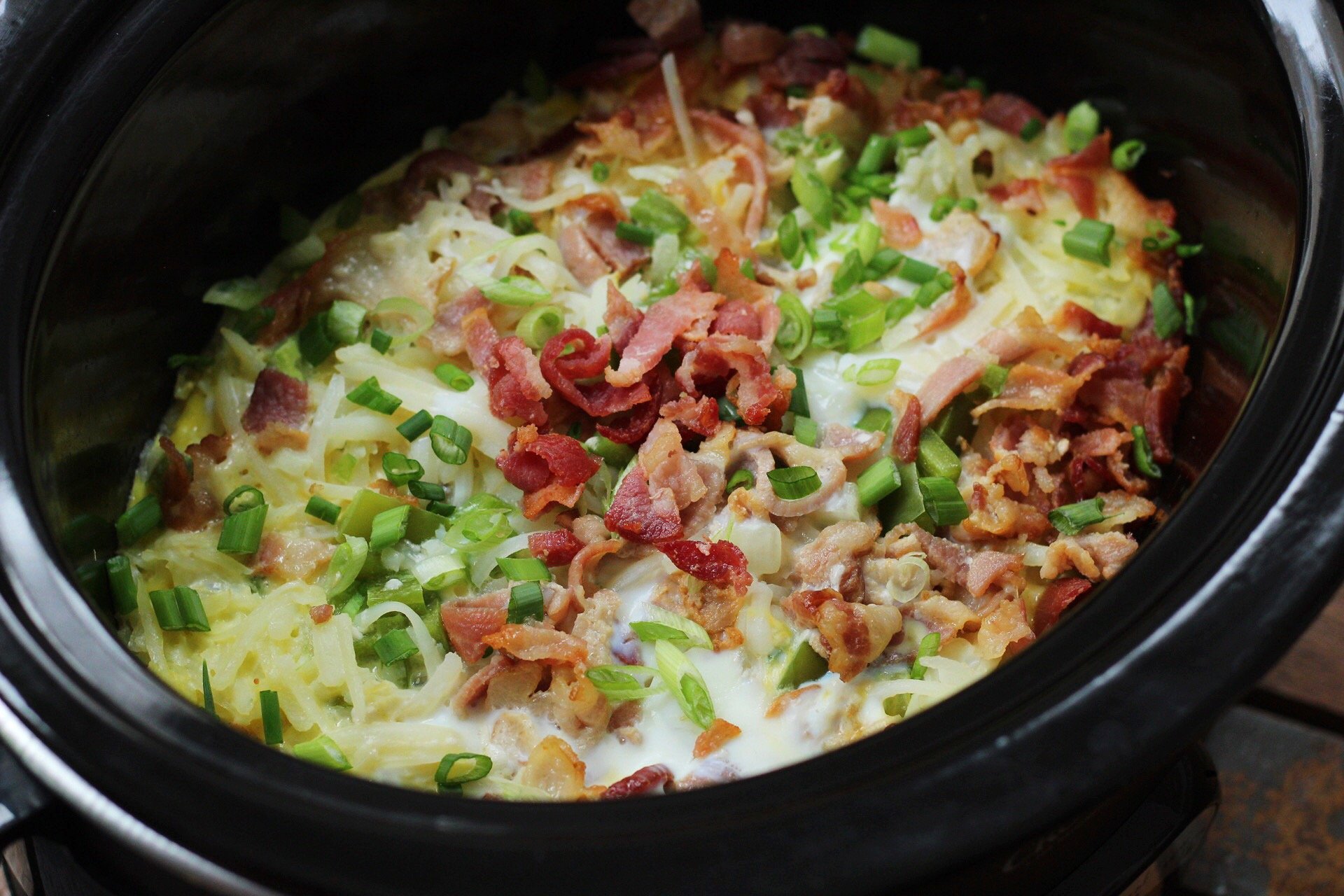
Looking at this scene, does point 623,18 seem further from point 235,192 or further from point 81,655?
point 81,655

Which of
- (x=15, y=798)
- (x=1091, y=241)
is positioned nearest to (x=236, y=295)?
(x=15, y=798)

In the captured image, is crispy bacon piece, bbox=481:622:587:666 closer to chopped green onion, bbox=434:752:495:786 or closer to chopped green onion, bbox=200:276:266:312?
chopped green onion, bbox=434:752:495:786

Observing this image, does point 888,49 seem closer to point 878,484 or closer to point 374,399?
point 878,484

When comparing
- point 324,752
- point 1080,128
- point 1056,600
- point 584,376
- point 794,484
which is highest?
point 1080,128

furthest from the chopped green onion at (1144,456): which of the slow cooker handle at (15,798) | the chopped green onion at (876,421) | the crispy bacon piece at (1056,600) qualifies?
the slow cooker handle at (15,798)

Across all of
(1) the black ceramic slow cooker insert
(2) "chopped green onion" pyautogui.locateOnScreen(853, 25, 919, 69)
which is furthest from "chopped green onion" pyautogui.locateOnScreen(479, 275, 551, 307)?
(2) "chopped green onion" pyautogui.locateOnScreen(853, 25, 919, 69)

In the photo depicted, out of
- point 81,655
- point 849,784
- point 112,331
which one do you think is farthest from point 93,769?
point 112,331
